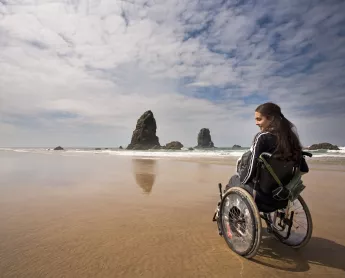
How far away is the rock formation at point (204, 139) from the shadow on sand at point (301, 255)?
91327 millimetres

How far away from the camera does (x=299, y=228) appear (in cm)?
314

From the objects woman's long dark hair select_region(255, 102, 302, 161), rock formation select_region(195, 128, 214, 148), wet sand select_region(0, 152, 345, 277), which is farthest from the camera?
rock formation select_region(195, 128, 214, 148)

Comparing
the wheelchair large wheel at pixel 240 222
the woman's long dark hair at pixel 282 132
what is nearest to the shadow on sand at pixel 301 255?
the wheelchair large wheel at pixel 240 222

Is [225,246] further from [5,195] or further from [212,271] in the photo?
[5,195]

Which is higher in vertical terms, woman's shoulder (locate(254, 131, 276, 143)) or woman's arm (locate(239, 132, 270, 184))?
woman's shoulder (locate(254, 131, 276, 143))

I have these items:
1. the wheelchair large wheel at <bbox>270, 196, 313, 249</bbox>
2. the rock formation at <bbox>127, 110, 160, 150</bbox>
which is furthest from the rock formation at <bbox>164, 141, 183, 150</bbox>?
the wheelchair large wheel at <bbox>270, 196, 313, 249</bbox>

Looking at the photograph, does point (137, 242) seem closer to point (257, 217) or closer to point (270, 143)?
point (257, 217)

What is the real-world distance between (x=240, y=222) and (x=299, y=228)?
95cm

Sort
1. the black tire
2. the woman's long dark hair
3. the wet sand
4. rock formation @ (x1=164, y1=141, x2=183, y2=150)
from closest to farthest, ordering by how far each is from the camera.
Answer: the wet sand → the woman's long dark hair → the black tire → rock formation @ (x1=164, y1=141, x2=183, y2=150)

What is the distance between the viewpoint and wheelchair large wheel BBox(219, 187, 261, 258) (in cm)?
253

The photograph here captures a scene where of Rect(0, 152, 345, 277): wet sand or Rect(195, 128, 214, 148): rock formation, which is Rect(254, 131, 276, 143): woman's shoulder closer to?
Rect(0, 152, 345, 277): wet sand

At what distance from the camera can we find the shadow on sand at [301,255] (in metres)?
2.65

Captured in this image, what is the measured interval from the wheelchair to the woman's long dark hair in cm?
17

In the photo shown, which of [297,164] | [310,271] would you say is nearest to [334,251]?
[310,271]
